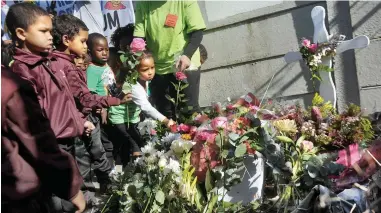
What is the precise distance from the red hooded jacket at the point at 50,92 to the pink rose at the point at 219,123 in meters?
0.86

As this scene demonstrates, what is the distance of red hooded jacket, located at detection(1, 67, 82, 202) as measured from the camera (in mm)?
1974

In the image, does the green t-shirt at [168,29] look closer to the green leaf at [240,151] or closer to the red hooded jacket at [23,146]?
the green leaf at [240,151]

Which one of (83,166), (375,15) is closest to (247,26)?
(375,15)

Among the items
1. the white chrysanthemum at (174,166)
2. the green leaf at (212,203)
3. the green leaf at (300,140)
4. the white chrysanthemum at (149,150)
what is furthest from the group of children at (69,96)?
the green leaf at (300,140)

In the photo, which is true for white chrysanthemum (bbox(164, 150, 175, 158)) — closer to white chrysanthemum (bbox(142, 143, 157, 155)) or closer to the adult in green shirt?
white chrysanthemum (bbox(142, 143, 157, 155))

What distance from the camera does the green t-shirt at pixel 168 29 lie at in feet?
16.8

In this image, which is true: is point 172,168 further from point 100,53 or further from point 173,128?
point 100,53

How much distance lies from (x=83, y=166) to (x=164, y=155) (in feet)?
4.39

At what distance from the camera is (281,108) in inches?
129

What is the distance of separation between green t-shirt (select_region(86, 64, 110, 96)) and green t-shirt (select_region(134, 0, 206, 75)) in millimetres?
542

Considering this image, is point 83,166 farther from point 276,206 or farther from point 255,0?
point 255,0

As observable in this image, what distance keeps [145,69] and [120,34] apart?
5.22ft

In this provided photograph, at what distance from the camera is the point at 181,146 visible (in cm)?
292

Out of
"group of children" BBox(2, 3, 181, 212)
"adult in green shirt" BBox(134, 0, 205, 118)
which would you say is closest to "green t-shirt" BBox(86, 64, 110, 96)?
"group of children" BBox(2, 3, 181, 212)
